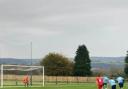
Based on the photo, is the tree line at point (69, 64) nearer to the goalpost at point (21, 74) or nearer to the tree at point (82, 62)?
the tree at point (82, 62)

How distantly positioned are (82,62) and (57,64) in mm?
6732

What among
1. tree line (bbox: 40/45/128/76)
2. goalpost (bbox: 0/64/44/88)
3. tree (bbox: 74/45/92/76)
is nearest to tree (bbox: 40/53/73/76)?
tree line (bbox: 40/45/128/76)

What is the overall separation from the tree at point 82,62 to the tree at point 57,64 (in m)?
1.78

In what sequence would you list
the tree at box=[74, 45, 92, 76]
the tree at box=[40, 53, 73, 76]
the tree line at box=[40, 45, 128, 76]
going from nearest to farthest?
the tree line at box=[40, 45, 128, 76] → the tree at box=[40, 53, 73, 76] → the tree at box=[74, 45, 92, 76]

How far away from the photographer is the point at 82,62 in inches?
4707

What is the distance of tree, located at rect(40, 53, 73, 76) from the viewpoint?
11575 cm

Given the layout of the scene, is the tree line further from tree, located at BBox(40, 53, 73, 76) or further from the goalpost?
the goalpost

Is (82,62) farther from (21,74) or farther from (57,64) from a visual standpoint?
(21,74)

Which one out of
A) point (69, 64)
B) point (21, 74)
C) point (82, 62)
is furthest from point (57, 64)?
point (21, 74)

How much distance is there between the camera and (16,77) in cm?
8838

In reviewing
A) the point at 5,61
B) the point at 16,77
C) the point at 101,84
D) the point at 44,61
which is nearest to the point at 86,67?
the point at 44,61

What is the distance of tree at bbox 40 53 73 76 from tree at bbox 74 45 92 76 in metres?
1.78

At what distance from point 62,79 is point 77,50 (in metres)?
25.1

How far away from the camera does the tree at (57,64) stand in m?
116
